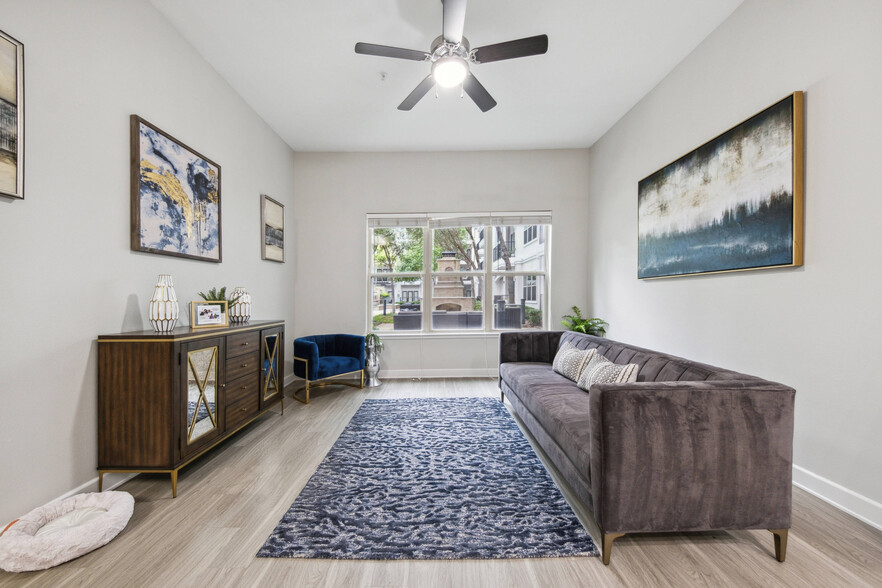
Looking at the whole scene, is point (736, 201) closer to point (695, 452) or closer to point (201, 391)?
point (695, 452)

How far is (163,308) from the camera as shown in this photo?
228cm

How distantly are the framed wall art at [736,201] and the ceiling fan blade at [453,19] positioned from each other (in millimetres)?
1877

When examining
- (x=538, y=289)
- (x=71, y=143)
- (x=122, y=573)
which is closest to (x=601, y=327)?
(x=538, y=289)

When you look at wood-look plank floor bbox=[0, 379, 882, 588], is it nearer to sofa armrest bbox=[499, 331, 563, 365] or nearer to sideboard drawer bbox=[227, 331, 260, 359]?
sideboard drawer bbox=[227, 331, 260, 359]

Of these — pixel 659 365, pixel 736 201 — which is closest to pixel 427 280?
pixel 659 365

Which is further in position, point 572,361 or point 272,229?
point 272,229

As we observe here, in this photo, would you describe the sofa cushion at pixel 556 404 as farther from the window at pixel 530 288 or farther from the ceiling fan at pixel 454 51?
the ceiling fan at pixel 454 51

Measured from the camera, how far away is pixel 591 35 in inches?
111

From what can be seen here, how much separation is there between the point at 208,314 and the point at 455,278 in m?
3.12

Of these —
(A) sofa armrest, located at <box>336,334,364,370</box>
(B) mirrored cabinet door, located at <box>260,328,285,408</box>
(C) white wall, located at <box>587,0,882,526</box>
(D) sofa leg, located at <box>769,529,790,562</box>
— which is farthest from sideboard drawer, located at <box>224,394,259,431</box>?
(C) white wall, located at <box>587,0,882,526</box>

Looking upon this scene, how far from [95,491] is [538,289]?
15.0 feet

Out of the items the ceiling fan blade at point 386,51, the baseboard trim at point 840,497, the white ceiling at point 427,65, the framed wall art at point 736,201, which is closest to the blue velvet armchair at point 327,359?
the white ceiling at point 427,65

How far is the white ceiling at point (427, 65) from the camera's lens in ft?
8.42

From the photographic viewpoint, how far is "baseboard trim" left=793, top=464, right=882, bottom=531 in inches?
71.5
